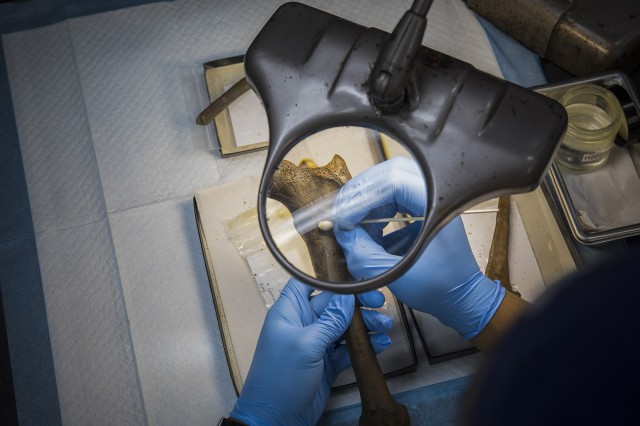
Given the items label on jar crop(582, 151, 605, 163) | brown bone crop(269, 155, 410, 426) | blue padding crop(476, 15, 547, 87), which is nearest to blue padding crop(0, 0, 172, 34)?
brown bone crop(269, 155, 410, 426)

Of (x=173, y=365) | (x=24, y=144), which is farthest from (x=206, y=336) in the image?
(x=24, y=144)

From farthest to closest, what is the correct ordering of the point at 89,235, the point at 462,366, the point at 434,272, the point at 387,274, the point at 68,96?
1. the point at 68,96
2. the point at 89,235
3. the point at 462,366
4. the point at 434,272
5. the point at 387,274

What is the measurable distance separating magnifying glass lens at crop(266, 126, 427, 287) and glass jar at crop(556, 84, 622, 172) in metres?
0.46

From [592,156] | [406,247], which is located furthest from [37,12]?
[592,156]

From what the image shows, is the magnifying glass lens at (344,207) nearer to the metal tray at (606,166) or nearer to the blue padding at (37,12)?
the metal tray at (606,166)

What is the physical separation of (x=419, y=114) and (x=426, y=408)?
2.59 ft

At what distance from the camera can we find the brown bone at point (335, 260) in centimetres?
85

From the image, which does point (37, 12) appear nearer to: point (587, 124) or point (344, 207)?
point (344, 207)

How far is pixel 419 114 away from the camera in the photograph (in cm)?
66

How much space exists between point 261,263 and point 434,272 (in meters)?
0.44

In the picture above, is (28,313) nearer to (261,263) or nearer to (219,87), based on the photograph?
(261,263)

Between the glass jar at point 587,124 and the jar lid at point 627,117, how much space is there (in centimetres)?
4

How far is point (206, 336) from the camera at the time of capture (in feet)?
4.16

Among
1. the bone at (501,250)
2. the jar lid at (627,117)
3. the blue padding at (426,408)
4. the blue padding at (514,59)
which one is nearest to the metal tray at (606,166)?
the jar lid at (627,117)
